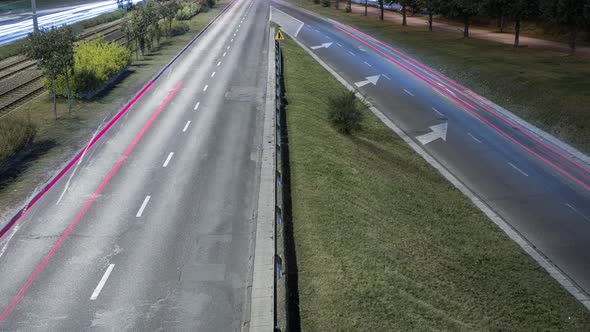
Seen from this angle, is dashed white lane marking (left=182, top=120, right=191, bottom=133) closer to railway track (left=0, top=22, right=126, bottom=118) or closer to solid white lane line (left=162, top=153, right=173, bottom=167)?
solid white lane line (left=162, top=153, right=173, bottom=167)

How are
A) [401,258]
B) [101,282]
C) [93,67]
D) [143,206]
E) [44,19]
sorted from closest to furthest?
[101,282]
[401,258]
[143,206]
[93,67]
[44,19]

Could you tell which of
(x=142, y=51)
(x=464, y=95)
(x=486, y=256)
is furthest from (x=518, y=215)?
(x=142, y=51)

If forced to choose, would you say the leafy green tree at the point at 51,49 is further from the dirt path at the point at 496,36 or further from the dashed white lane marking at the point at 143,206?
the dirt path at the point at 496,36

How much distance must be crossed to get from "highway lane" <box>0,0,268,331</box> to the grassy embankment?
1.01m

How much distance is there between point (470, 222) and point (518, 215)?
263cm

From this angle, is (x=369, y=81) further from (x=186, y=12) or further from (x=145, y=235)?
(x=186, y=12)

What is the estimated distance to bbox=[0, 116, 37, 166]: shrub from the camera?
68.6 ft

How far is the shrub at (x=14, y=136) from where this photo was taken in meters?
20.9

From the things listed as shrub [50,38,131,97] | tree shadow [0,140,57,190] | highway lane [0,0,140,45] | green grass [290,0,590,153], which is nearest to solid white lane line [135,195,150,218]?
tree shadow [0,140,57,190]

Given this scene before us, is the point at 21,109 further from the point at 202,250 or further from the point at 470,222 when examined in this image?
the point at 470,222

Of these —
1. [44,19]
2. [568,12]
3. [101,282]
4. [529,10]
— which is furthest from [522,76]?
[44,19]

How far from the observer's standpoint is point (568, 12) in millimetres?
40938

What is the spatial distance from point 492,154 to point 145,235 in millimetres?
18246

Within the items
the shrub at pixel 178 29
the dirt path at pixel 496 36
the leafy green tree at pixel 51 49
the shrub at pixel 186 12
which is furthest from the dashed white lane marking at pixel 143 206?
the shrub at pixel 186 12
